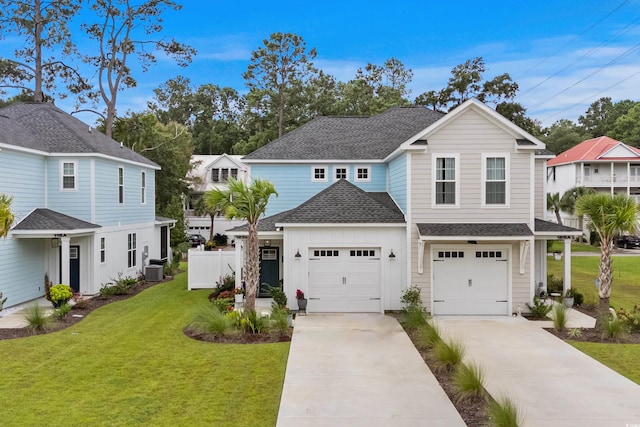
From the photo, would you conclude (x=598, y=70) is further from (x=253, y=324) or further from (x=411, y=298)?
(x=253, y=324)

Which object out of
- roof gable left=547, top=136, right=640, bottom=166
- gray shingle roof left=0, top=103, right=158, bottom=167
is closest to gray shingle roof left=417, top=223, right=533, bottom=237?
gray shingle roof left=0, top=103, right=158, bottom=167

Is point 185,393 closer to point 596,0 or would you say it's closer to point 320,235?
point 320,235

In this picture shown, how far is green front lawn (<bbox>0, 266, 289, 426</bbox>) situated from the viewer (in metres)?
7.32

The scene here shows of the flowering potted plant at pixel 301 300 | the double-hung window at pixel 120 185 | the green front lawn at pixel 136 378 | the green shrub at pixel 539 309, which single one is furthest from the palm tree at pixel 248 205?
the double-hung window at pixel 120 185

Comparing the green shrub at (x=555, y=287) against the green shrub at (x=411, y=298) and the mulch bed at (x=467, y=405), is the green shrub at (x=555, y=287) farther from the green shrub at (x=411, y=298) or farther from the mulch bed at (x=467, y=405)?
the mulch bed at (x=467, y=405)

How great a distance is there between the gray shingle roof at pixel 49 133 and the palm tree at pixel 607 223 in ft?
57.3

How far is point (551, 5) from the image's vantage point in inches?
941

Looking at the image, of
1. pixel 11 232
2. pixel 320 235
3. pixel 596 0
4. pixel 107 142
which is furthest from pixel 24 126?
pixel 596 0

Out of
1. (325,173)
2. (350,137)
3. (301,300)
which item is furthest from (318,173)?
(301,300)

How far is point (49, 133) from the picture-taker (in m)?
19.1

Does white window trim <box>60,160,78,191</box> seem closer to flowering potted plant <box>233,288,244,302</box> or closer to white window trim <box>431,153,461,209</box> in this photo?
flowering potted plant <box>233,288,244,302</box>

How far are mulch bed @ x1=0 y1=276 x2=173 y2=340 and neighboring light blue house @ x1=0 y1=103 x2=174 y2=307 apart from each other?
918mm

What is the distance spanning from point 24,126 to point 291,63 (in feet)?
100

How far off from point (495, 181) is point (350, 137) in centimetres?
814
